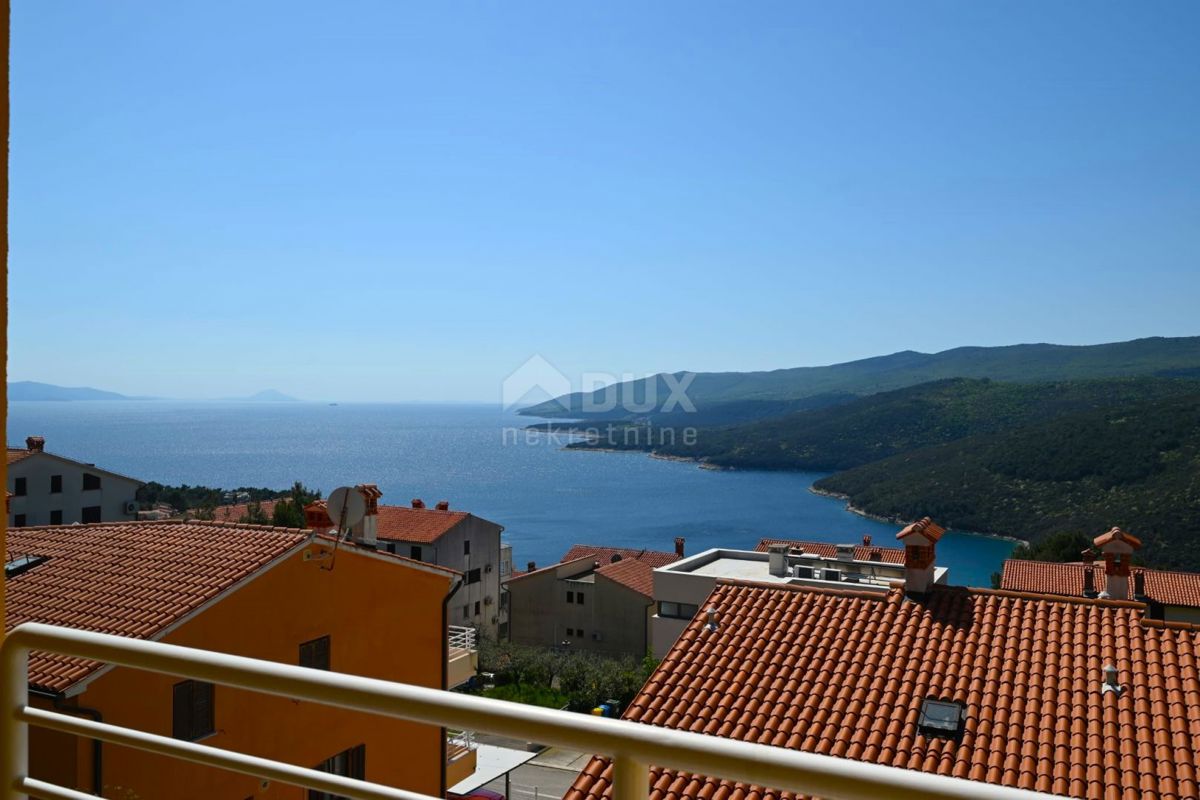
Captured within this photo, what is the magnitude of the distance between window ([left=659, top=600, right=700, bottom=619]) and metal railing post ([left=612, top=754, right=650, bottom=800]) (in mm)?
19615

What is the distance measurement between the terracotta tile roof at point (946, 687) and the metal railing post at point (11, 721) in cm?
539

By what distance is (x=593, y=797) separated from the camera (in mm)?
6340

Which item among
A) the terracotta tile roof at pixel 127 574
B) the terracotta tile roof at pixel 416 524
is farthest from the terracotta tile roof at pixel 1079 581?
the terracotta tile roof at pixel 127 574

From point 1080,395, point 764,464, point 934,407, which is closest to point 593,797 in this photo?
point 1080,395

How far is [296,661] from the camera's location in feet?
27.6

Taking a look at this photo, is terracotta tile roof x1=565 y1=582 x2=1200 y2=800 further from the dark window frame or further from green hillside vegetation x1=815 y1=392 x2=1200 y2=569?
green hillside vegetation x1=815 y1=392 x2=1200 y2=569

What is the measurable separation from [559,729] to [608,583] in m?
33.0

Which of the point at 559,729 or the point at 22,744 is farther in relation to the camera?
the point at 22,744

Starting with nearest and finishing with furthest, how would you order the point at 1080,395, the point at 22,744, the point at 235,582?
the point at 22,744, the point at 235,582, the point at 1080,395

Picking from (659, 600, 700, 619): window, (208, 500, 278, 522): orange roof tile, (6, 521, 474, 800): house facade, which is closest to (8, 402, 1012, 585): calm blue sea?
(208, 500, 278, 522): orange roof tile

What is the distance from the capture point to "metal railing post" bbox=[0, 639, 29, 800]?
4.44 ft

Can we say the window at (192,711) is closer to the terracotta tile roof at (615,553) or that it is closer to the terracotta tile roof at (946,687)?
the terracotta tile roof at (946,687)

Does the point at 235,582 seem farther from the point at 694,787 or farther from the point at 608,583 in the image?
the point at 608,583

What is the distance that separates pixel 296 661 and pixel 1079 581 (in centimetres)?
2810
